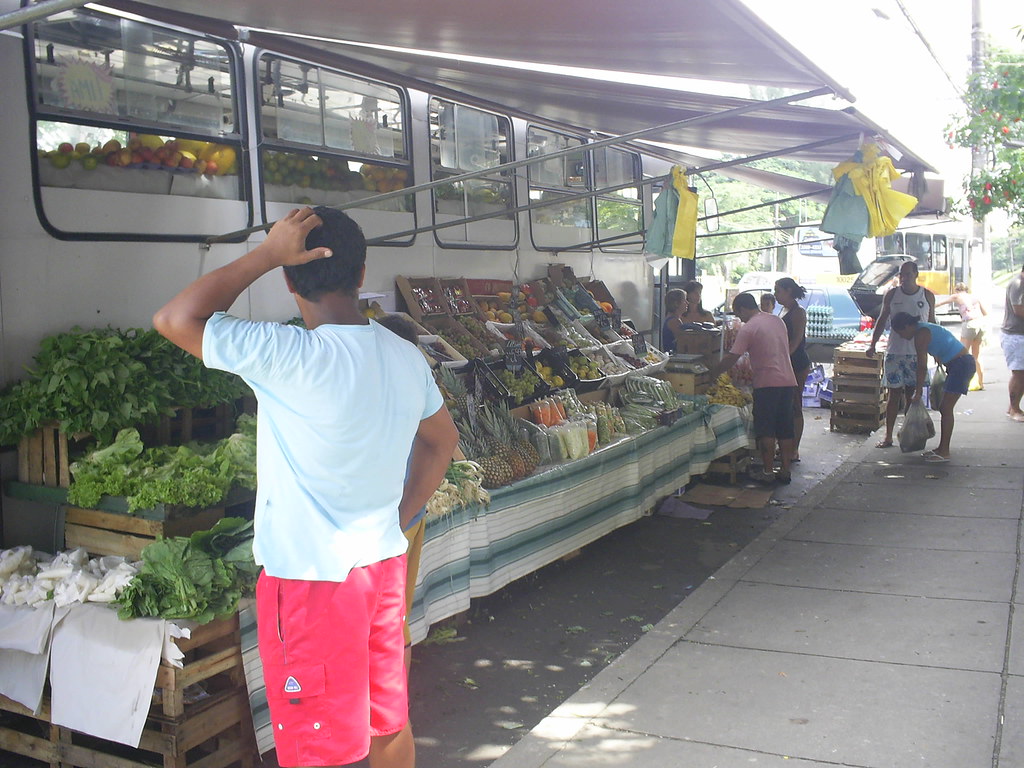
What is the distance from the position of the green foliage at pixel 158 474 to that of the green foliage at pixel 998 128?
29.0 feet

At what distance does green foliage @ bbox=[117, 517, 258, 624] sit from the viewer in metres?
3.60

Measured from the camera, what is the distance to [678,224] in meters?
7.27

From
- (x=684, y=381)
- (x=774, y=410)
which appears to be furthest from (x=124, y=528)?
(x=774, y=410)

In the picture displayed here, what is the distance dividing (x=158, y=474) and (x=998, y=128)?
969 cm

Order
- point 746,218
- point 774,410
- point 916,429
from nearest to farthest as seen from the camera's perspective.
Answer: point 774,410 < point 916,429 < point 746,218

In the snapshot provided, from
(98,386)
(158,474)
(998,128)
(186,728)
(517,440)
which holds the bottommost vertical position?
(186,728)

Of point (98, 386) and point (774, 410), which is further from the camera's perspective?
point (774, 410)

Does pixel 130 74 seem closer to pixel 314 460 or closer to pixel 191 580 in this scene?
pixel 191 580

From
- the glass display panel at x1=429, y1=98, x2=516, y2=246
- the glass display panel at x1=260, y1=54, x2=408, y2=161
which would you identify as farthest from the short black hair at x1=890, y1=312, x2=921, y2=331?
the glass display panel at x1=260, y1=54, x2=408, y2=161

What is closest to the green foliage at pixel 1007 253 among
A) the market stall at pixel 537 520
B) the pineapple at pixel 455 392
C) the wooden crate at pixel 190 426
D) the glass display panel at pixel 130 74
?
the market stall at pixel 537 520

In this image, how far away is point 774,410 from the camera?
30.2ft

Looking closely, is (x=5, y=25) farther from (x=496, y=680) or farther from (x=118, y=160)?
(x=496, y=680)

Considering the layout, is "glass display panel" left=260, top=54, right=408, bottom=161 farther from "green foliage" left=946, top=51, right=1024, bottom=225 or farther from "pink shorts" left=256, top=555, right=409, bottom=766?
"green foliage" left=946, top=51, right=1024, bottom=225

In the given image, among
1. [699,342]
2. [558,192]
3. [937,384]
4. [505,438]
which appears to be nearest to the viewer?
[505,438]
